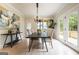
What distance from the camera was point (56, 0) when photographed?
1.10 meters

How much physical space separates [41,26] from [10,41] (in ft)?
2.45

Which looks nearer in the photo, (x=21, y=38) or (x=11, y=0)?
(x=11, y=0)

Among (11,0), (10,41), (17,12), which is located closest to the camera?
(11,0)

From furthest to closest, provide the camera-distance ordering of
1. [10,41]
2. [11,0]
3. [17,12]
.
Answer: [10,41], [17,12], [11,0]

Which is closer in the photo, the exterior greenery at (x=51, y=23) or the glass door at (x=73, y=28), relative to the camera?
the glass door at (x=73, y=28)

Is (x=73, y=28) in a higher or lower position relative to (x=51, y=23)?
lower

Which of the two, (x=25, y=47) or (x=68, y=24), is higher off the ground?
(x=68, y=24)

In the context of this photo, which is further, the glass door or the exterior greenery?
the exterior greenery

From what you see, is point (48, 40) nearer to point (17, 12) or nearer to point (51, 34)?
point (51, 34)

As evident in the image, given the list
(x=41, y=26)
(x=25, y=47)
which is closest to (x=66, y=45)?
(x=41, y=26)

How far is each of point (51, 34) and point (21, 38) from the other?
68cm

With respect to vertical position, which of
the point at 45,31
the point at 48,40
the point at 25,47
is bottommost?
the point at 25,47

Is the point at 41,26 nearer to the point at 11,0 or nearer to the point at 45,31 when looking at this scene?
the point at 45,31
